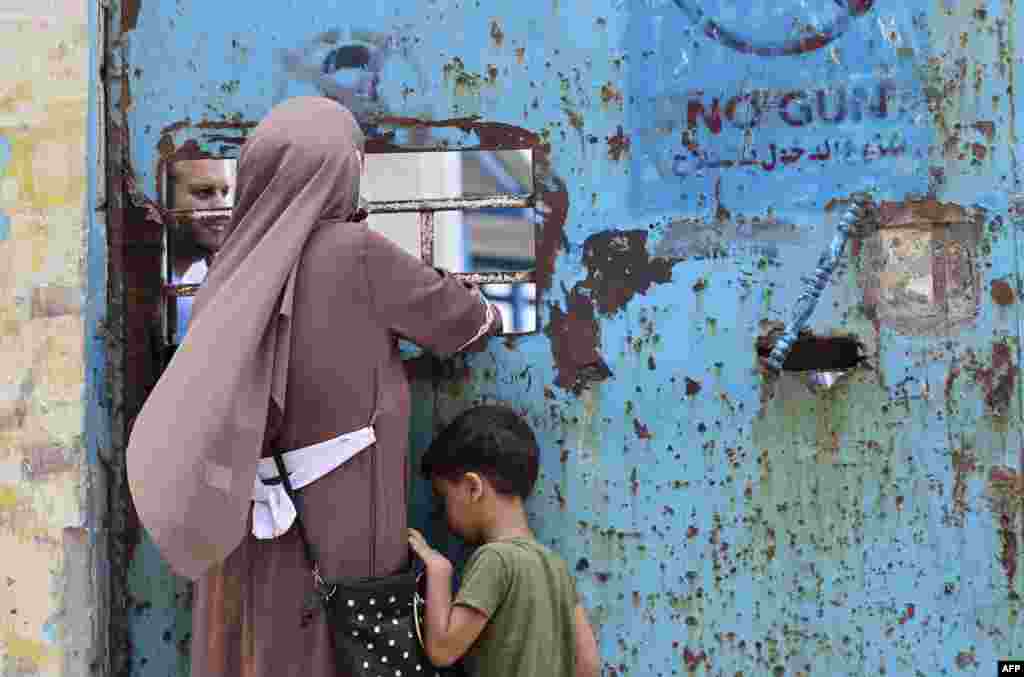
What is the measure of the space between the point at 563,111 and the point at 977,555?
1.12 meters

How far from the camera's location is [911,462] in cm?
209

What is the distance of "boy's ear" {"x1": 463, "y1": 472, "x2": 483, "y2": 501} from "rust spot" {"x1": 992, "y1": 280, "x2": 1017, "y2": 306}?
1.01m

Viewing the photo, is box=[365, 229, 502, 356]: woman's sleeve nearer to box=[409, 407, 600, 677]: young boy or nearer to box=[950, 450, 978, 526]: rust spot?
box=[409, 407, 600, 677]: young boy

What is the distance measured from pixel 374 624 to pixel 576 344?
0.66 meters

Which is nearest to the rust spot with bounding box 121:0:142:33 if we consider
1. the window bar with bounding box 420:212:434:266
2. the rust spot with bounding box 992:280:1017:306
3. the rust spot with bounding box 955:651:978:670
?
the window bar with bounding box 420:212:434:266

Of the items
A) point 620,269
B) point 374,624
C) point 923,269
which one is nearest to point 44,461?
point 374,624

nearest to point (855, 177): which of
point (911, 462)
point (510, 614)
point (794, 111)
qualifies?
point (794, 111)

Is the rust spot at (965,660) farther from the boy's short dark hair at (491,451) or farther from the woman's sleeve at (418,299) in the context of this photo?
the woman's sleeve at (418,299)

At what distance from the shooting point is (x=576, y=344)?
214cm

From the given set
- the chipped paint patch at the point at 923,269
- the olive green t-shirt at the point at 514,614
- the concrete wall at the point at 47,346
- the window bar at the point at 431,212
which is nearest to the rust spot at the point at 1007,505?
the chipped paint patch at the point at 923,269

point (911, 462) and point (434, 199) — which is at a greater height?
point (434, 199)

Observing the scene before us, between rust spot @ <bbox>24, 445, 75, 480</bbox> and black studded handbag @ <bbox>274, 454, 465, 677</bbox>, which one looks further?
rust spot @ <bbox>24, 445, 75, 480</bbox>

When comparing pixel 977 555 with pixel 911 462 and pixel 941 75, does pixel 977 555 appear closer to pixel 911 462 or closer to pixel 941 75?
pixel 911 462

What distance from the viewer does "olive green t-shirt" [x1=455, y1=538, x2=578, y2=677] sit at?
187 centimetres
